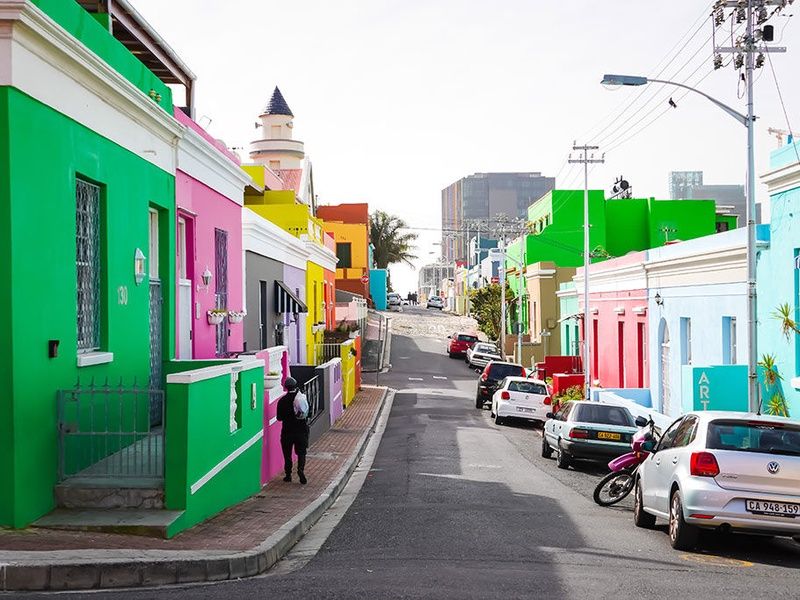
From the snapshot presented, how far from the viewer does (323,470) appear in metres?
18.5

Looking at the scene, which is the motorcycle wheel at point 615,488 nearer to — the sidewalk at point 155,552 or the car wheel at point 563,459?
the sidewalk at point 155,552

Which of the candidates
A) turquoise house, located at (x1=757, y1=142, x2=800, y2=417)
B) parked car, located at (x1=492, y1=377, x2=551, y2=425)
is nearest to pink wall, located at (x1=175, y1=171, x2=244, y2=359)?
turquoise house, located at (x1=757, y1=142, x2=800, y2=417)

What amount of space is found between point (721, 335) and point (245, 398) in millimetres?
12694

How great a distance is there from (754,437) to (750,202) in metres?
7.52

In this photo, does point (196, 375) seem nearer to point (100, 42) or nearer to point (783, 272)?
point (100, 42)

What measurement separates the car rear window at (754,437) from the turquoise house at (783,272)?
720 cm

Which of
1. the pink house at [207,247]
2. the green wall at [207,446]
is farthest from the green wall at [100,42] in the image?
the green wall at [207,446]

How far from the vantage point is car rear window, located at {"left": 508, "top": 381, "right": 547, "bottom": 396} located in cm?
3158

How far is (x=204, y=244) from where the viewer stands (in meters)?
17.8

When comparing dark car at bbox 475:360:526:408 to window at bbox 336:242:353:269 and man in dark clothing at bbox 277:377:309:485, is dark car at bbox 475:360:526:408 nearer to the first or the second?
man in dark clothing at bbox 277:377:309:485

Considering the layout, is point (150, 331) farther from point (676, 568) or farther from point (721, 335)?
point (721, 335)

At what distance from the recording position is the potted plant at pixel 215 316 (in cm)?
1800

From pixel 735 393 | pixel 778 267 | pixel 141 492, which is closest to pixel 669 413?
pixel 735 393

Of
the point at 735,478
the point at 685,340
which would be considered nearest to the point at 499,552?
the point at 735,478
